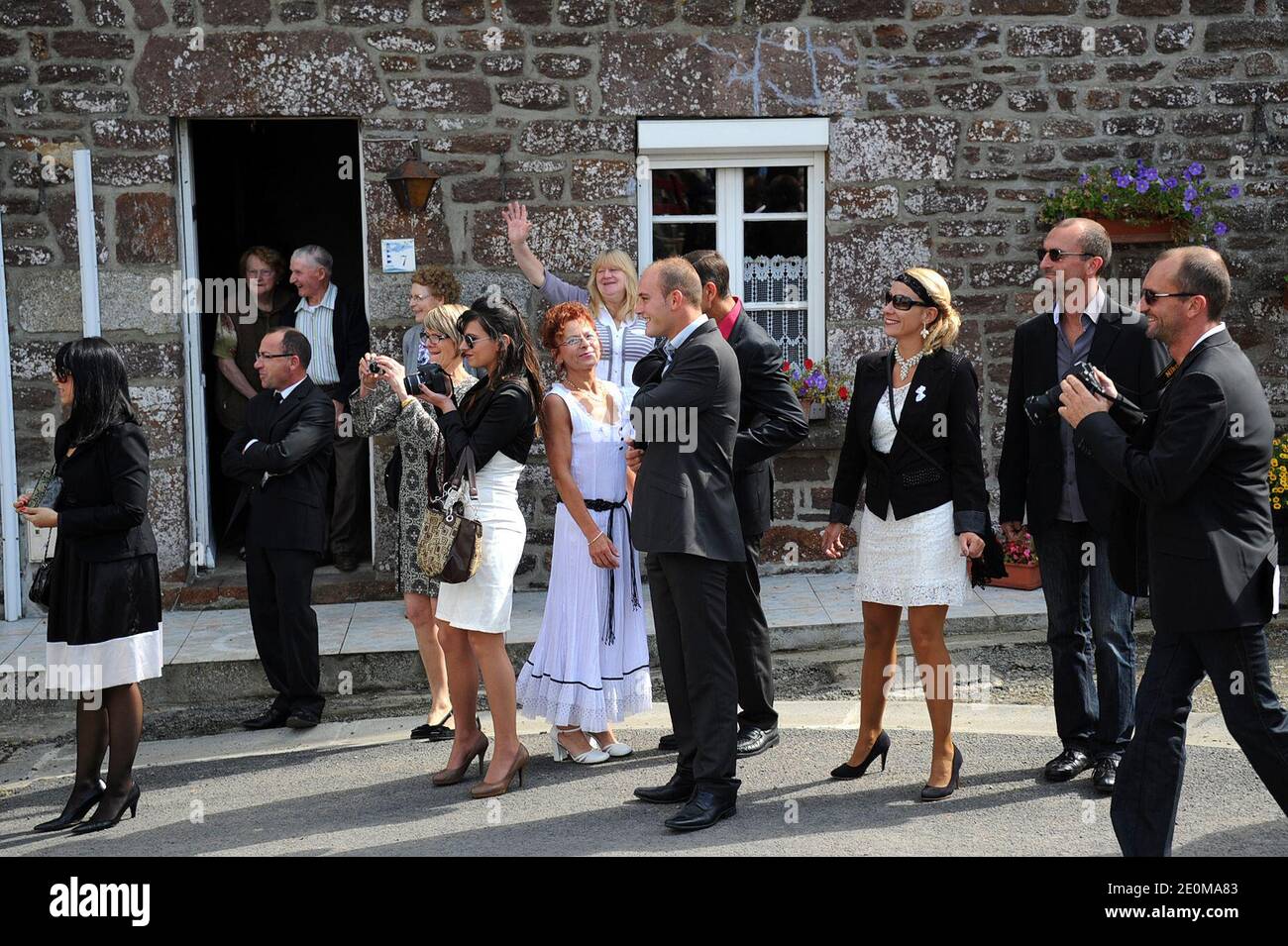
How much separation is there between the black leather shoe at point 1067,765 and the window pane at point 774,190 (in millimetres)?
4492

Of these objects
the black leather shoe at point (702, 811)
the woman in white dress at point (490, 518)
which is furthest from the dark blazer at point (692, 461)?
the black leather shoe at point (702, 811)

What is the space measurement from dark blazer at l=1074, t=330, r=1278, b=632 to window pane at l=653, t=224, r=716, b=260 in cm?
497

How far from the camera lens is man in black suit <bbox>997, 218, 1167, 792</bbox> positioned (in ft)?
18.1

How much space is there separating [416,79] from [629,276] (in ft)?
6.86

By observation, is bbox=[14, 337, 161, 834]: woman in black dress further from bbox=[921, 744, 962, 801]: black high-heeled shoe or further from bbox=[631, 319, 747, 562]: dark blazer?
bbox=[921, 744, 962, 801]: black high-heeled shoe

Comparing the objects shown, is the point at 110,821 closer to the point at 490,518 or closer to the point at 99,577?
the point at 99,577

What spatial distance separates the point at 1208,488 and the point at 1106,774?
4.96ft

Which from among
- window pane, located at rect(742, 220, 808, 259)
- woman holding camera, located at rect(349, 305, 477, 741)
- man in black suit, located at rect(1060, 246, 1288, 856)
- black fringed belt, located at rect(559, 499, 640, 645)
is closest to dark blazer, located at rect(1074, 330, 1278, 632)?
man in black suit, located at rect(1060, 246, 1288, 856)

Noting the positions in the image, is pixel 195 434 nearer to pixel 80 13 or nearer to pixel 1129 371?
pixel 80 13

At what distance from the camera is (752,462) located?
589 cm

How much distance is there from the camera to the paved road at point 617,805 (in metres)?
5.06

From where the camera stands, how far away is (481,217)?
29.1 ft

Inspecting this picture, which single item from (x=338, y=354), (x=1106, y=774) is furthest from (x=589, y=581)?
(x=338, y=354)

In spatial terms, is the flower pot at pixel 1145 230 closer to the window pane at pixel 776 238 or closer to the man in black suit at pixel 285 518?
the window pane at pixel 776 238
